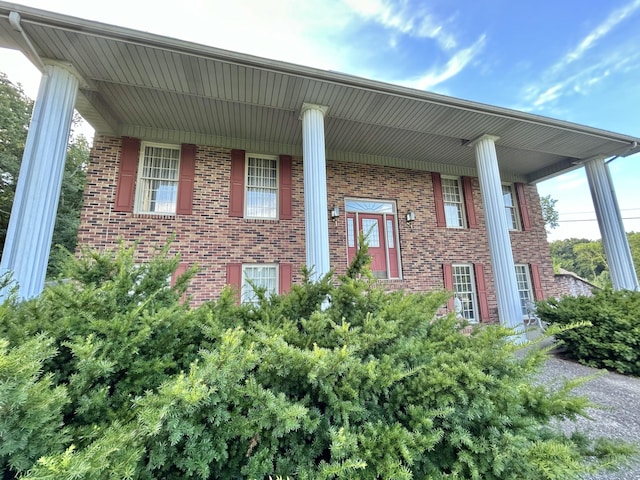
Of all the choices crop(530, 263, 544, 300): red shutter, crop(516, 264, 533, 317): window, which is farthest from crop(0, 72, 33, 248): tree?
crop(530, 263, 544, 300): red shutter

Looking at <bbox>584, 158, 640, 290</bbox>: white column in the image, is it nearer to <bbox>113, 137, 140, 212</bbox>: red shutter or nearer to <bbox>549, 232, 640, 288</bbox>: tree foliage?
<bbox>113, 137, 140, 212</bbox>: red shutter

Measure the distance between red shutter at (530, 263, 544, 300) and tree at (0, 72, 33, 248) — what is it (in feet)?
66.6

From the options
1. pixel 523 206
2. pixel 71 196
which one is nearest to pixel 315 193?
pixel 523 206

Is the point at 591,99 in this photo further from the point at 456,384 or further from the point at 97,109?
the point at 97,109

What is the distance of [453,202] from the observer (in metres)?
9.38

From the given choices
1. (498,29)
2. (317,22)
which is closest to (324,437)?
(317,22)

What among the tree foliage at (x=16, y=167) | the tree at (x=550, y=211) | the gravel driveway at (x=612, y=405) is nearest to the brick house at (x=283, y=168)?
the gravel driveway at (x=612, y=405)

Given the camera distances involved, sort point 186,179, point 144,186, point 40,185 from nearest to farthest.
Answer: point 40,185
point 144,186
point 186,179

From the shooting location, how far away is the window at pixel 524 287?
920cm

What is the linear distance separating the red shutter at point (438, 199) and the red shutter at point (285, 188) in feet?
15.6

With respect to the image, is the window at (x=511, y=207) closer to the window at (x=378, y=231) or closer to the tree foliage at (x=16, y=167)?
the window at (x=378, y=231)

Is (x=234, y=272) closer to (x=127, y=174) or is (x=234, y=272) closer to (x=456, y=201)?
(x=127, y=174)

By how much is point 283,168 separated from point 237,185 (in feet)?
4.44

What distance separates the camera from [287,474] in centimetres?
117
